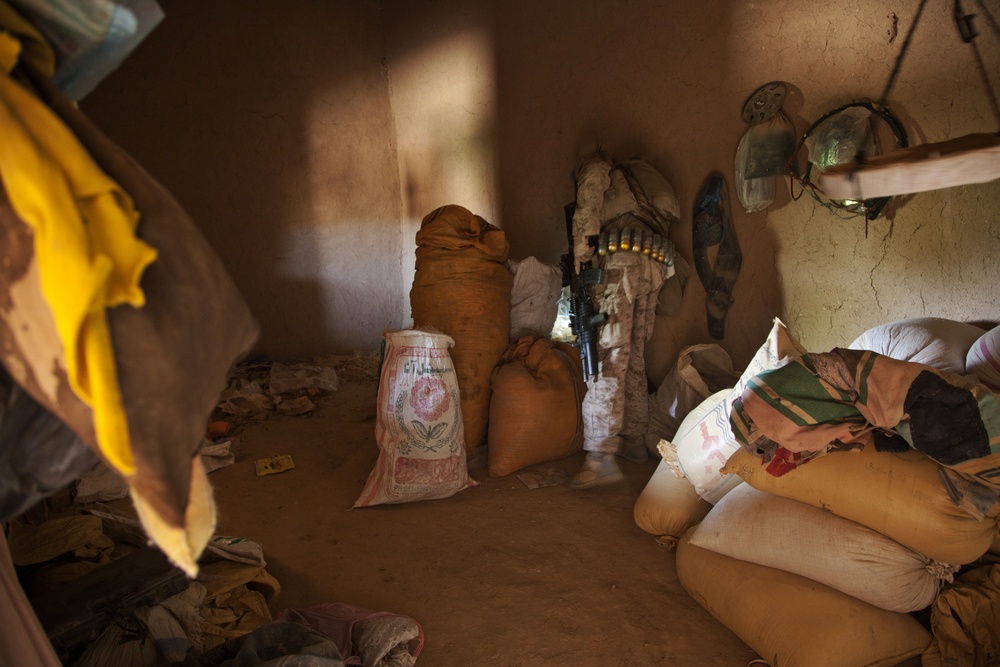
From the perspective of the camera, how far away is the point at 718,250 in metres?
3.03

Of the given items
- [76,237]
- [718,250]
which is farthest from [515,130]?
[76,237]

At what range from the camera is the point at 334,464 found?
3146 mm

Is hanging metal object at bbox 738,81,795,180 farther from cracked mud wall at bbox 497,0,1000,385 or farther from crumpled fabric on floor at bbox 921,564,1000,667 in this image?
crumpled fabric on floor at bbox 921,564,1000,667

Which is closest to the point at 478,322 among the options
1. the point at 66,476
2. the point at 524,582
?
the point at 524,582

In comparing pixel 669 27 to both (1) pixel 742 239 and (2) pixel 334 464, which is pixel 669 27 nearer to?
(1) pixel 742 239

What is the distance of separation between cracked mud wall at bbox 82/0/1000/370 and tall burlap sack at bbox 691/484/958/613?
1.15m

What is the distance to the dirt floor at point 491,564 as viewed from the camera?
184cm

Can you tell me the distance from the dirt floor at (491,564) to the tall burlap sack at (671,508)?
0.26ft

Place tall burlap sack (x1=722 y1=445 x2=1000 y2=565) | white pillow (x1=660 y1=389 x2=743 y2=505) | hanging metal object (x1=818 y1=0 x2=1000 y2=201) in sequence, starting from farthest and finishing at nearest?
1. white pillow (x1=660 y1=389 x2=743 y2=505)
2. tall burlap sack (x1=722 y1=445 x2=1000 y2=565)
3. hanging metal object (x1=818 y1=0 x2=1000 y2=201)

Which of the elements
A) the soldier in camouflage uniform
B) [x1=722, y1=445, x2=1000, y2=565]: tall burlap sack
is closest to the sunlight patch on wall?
the soldier in camouflage uniform

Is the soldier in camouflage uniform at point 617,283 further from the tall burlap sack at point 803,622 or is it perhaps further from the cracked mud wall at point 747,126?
the tall burlap sack at point 803,622

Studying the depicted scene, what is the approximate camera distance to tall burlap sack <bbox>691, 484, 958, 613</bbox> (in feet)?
5.40

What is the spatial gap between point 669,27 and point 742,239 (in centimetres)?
120

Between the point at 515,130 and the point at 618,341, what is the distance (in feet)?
6.04
